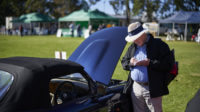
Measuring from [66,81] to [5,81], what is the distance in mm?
909

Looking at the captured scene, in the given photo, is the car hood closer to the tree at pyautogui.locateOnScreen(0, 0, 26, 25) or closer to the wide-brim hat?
the wide-brim hat

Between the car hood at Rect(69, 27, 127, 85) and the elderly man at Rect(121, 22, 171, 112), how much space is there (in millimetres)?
672

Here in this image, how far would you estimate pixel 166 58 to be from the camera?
122 inches

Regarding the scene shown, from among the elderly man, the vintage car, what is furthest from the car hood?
the elderly man

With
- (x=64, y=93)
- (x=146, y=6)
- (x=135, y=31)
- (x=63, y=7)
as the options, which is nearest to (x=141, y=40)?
(x=135, y=31)

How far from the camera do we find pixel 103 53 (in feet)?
13.6

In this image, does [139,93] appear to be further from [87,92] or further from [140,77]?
[87,92]

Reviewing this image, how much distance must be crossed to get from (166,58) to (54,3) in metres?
71.8

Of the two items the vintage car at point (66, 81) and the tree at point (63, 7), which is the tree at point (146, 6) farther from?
the vintage car at point (66, 81)

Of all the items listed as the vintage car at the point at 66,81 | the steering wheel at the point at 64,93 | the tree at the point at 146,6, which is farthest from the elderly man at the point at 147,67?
the tree at the point at 146,6

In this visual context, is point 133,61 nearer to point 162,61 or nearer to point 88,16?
point 162,61

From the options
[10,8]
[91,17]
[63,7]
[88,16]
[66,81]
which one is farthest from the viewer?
[63,7]

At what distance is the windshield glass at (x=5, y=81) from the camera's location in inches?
94.1

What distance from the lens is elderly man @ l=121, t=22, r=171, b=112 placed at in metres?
3.09
